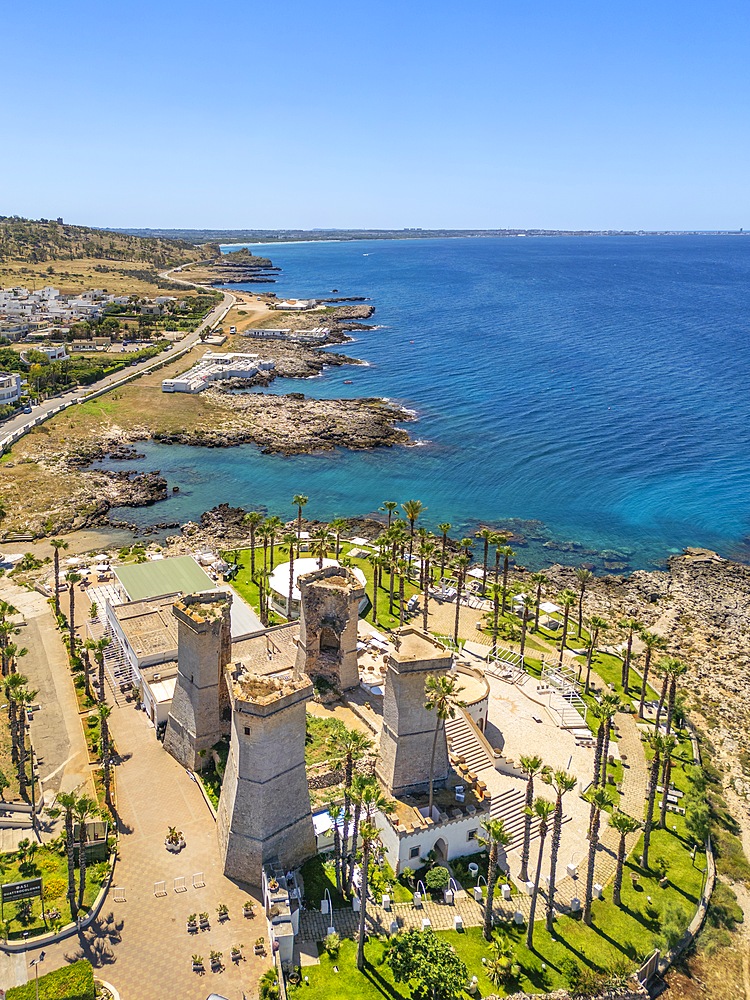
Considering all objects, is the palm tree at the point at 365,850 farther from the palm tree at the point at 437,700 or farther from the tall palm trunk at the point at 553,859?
the tall palm trunk at the point at 553,859

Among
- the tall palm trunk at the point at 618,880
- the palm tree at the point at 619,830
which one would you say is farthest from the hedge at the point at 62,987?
the tall palm trunk at the point at 618,880

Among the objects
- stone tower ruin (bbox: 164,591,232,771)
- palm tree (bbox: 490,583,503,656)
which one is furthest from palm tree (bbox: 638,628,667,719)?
stone tower ruin (bbox: 164,591,232,771)

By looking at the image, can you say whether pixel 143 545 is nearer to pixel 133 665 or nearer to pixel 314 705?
pixel 133 665

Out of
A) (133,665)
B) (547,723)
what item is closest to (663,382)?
(547,723)

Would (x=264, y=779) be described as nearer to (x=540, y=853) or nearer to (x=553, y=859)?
(x=540, y=853)

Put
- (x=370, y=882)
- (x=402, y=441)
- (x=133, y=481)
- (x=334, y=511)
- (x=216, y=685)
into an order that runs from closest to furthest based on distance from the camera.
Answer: (x=370, y=882) → (x=216, y=685) → (x=334, y=511) → (x=133, y=481) → (x=402, y=441)

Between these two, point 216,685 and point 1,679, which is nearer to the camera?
point 216,685

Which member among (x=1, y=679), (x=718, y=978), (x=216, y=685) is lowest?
(x=718, y=978)
